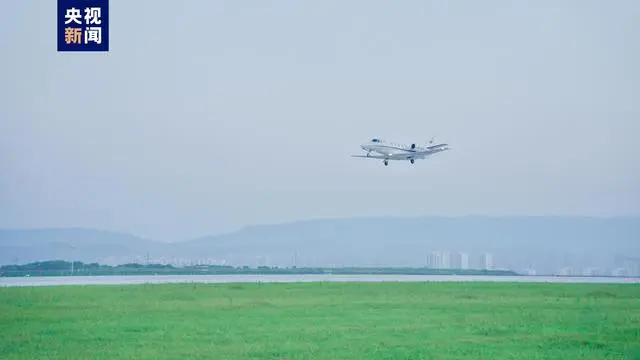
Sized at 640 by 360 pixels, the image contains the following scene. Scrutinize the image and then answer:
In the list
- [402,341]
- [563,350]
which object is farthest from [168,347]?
[563,350]

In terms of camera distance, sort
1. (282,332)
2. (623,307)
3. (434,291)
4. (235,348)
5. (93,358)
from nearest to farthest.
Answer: (93,358) → (235,348) → (282,332) → (623,307) → (434,291)

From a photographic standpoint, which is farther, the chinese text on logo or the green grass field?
the chinese text on logo

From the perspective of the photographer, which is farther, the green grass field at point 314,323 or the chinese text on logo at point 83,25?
the chinese text on logo at point 83,25

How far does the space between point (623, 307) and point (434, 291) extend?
6956 millimetres

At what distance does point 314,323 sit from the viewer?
70.5 ft

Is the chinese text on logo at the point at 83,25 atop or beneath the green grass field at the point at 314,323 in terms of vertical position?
atop

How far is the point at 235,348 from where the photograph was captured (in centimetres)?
1772

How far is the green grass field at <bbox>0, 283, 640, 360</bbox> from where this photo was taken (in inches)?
692

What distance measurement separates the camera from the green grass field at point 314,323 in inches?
692

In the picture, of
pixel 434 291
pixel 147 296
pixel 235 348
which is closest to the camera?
pixel 235 348

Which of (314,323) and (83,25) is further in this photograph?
(83,25)

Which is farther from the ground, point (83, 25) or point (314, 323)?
point (83, 25)

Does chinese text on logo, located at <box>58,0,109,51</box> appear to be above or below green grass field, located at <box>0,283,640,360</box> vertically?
above

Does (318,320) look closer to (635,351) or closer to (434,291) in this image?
(635,351)
